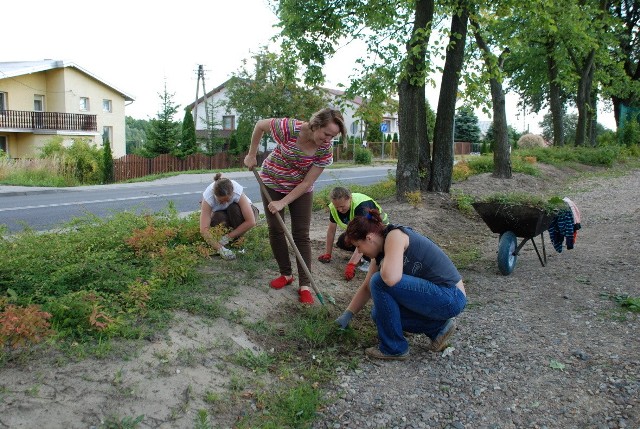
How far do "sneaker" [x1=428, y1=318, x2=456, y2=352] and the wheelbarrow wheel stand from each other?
241cm

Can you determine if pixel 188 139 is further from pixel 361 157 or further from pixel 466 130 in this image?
pixel 466 130

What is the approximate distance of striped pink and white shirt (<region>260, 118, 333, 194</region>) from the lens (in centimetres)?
500

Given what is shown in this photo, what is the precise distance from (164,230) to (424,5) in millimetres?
6878

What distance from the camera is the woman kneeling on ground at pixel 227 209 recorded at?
19.9 feet

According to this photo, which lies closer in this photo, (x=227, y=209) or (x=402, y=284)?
(x=402, y=284)

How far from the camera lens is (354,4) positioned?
10.6 m

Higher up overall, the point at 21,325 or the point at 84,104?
the point at 84,104

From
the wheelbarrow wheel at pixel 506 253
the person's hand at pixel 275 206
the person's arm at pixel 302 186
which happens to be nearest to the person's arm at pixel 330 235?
the person's arm at pixel 302 186

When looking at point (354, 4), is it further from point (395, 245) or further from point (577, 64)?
point (577, 64)

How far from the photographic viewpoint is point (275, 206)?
4910mm

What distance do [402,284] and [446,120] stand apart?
26.3 ft

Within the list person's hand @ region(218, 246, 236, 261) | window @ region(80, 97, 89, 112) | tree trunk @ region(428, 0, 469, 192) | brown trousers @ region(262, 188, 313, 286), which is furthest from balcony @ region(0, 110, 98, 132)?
brown trousers @ region(262, 188, 313, 286)

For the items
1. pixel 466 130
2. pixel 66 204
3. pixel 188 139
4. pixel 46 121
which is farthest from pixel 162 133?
pixel 466 130

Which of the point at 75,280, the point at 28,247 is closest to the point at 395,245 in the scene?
the point at 75,280
